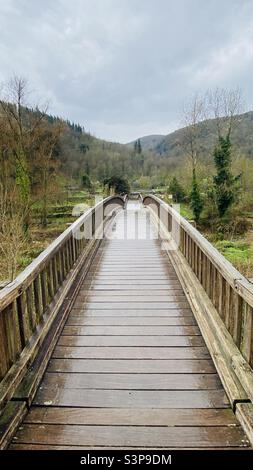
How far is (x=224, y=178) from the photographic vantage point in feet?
62.1

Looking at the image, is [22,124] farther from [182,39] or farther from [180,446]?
[180,446]

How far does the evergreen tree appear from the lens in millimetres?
18812

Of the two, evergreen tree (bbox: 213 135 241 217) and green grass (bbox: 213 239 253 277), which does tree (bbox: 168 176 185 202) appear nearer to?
evergreen tree (bbox: 213 135 241 217)

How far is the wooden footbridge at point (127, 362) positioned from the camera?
6.18 ft

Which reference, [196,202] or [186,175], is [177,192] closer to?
[186,175]

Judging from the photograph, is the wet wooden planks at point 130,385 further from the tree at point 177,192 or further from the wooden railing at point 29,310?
the tree at point 177,192

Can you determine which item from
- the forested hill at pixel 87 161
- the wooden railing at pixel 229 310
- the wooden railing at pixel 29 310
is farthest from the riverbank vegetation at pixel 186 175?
the forested hill at pixel 87 161

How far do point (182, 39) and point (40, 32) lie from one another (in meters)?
4.44

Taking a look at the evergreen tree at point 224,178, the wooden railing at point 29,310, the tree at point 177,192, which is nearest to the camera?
the wooden railing at point 29,310

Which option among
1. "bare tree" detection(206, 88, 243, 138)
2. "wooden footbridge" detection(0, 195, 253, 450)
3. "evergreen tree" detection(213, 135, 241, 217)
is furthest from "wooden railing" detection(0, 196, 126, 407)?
"bare tree" detection(206, 88, 243, 138)

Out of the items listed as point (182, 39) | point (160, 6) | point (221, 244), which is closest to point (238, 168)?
point (221, 244)

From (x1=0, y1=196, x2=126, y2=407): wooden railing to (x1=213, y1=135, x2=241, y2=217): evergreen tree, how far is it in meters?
16.4

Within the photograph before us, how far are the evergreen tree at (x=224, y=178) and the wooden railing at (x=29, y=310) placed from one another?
16371 millimetres

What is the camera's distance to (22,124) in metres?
18.9
